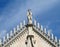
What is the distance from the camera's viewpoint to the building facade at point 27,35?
110 m

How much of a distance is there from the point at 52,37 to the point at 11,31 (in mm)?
5173

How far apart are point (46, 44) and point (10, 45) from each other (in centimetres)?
452

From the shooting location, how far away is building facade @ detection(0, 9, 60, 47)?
110 metres

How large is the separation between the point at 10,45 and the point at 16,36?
135 cm

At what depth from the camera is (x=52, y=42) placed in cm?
11056

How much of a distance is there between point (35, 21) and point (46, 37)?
8.08 feet

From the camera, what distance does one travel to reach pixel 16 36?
11044 cm

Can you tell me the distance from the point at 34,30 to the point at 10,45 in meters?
3.58

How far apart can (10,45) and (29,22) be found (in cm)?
374

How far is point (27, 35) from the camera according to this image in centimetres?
11031

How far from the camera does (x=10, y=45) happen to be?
4345 inches

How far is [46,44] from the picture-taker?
11088cm

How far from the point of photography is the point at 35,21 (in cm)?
11112

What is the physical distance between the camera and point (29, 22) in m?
111
